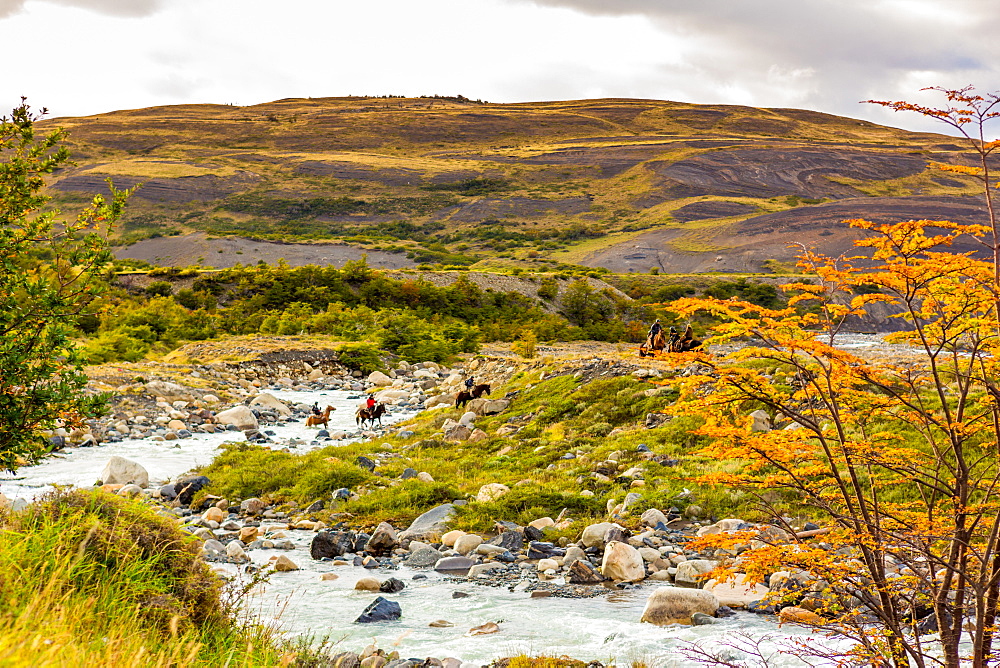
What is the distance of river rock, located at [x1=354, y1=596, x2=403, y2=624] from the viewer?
284 inches

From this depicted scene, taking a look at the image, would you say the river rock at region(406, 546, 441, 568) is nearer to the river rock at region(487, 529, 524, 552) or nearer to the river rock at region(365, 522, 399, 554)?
the river rock at region(365, 522, 399, 554)

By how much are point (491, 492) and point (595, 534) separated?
8.55ft

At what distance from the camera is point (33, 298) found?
6.03m

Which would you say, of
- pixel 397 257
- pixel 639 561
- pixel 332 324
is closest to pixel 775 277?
pixel 397 257

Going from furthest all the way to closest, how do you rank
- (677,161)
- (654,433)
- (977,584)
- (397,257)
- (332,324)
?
1. (677,161)
2. (397,257)
3. (332,324)
4. (654,433)
5. (977,584)

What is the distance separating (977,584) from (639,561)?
15.7ft

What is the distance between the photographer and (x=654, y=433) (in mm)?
13523

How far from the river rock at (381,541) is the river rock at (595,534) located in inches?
110

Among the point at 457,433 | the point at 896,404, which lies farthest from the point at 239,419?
the point at 896,404

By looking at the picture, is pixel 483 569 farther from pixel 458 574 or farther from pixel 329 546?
pixel 329 546

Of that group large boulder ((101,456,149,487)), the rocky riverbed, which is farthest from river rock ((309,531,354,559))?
large boulder ((101,456,149,487))

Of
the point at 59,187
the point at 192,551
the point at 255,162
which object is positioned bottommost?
the point at 192,551

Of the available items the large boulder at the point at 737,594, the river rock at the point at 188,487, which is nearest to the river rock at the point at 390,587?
the large boulder at the point at 737,594

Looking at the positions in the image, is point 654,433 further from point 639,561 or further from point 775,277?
point 775,277
